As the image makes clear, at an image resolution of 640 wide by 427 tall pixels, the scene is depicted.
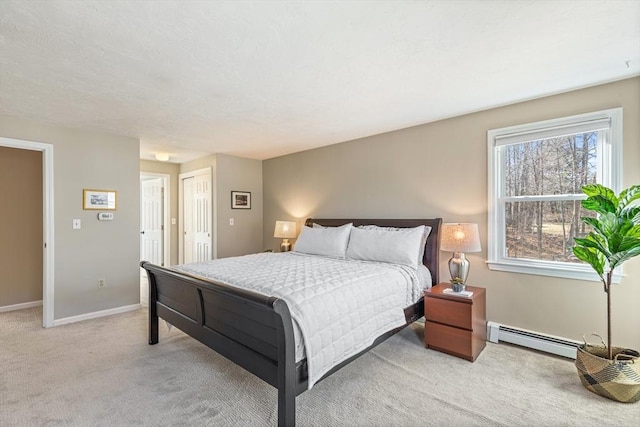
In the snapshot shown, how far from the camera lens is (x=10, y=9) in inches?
60.7

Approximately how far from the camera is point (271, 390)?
2146 mm

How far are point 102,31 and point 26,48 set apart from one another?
2.06ft

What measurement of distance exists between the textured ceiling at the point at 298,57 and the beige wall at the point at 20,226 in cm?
154


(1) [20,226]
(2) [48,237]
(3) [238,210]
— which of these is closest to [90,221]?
(2) [48,237]

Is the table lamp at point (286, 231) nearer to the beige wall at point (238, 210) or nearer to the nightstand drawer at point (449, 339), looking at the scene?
the beige wall at point (238, 210)

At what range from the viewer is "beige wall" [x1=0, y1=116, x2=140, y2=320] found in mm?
3514

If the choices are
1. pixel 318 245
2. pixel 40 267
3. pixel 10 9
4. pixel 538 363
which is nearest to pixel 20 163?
pixel 40 267

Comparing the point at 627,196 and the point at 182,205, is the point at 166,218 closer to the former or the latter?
the point at 182,205

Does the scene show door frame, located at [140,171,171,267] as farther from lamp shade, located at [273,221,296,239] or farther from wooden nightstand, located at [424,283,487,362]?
wooden nightstand, located at [424,283,487,362]

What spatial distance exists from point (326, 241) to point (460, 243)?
1556 mm

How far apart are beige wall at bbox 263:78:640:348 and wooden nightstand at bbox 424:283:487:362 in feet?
1.52

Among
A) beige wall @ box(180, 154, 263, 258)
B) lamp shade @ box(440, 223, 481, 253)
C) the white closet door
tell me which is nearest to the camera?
lamp shade @ box(440, 223, 481, 253)

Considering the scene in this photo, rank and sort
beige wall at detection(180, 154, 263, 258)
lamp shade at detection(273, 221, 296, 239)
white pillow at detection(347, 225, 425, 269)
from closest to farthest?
1. white pillow at detection(347, 225, 425, 269)
2. lamp shade at detection(273, 221, 296, 239)
3. beige wall at detection(180, 154, 263, 258)

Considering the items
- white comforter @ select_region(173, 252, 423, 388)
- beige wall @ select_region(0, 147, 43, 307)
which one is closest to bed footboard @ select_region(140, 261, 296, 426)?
white comforter @ select_region(173, 252, 423, 388)
